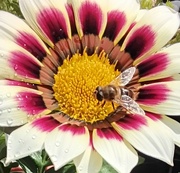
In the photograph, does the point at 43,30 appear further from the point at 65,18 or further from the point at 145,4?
the point at 145,4

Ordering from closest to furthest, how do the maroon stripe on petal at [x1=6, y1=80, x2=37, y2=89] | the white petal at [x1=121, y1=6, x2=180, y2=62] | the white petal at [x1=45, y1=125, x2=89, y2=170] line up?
the white petal at [x1=45, y1=125, x2=89, y2=170] < the maroon stripe on petal at [x1=6, y1=80, x2=37, y2=89] < the white petal at [x1=121, y1=6, x2=180, y2=62]

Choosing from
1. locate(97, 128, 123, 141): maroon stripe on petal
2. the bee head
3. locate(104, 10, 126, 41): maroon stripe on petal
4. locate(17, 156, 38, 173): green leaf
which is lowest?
locate(17, 156, 38, 173): green leaf

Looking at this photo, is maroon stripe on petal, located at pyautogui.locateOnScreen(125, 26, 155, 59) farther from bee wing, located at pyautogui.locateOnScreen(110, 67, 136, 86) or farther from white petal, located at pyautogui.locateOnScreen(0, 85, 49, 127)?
white petal, located at pyautogui.locateOnScreen(0, 85, 49, 127)

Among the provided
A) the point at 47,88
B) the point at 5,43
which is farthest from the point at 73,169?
the point at 5,43

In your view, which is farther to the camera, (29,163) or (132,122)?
(29,163)

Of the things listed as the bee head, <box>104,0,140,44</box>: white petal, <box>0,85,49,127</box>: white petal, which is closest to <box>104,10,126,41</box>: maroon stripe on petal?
<box>104,0,140,44</box>: white petal

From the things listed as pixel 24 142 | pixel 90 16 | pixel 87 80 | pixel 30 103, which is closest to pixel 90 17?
pixel 90 16

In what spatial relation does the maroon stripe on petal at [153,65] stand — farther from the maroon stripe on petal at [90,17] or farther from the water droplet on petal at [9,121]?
the water droplet on petal at [9,121]

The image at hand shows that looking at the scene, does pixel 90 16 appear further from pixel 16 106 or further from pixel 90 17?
pixel 16 106
